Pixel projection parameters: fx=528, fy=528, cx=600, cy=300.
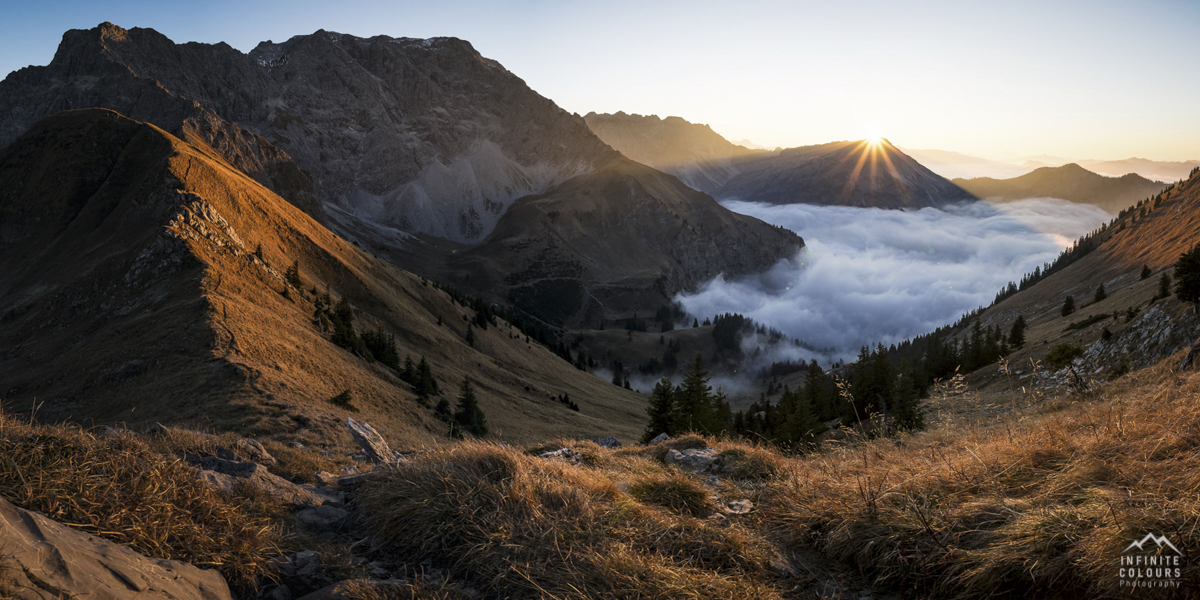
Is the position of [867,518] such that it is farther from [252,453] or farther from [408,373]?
[408,373]

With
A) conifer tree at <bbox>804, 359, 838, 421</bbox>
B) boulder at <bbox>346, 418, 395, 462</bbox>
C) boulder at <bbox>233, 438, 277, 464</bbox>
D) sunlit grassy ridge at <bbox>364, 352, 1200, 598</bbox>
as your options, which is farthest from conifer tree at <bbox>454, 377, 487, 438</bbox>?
sunlit grassy ridge at <bbox>364, 352, 1200, 598</bbox>

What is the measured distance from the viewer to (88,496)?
186 inches

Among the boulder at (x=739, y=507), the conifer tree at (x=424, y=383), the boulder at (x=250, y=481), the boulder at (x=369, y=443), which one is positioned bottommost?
the conifer tree at (x=424, y=383)

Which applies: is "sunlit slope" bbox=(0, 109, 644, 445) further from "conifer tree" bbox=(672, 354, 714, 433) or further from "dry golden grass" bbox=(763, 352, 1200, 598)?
"conifer tree" bbox=(672, 354, 714, 433)

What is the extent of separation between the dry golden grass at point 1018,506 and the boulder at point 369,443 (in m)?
9.29

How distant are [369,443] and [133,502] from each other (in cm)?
757

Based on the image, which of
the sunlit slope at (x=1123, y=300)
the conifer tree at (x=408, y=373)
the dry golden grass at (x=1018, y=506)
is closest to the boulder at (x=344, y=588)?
the dry golden grass at (x=1018, y=506)

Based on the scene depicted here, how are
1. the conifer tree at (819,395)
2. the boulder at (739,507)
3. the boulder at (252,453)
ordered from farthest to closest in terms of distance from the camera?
1. the conifer tree at (819,395)
2. the boulder at (252,453)
3. the boulder at (739,507)

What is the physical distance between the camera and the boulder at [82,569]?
11.9 ft

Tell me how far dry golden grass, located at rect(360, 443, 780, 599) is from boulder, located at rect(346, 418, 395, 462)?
615 cm

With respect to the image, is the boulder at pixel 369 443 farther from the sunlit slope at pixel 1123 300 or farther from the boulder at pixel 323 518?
the sunlit slope at pixel 1123 300

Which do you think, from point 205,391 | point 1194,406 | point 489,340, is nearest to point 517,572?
point 1194,406

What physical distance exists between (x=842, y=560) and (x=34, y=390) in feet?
151

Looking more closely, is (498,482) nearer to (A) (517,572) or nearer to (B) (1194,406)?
(A) (517,572)
